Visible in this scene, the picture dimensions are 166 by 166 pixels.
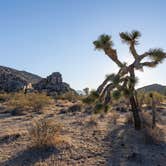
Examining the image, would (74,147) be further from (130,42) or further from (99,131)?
(130,42)

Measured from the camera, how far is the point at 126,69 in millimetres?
12648

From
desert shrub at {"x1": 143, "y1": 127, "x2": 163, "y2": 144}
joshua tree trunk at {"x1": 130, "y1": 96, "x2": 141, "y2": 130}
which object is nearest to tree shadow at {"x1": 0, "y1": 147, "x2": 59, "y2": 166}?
desert shrub at {"x1": 143, "y1": 127, "x2": 163, "y2": 144}

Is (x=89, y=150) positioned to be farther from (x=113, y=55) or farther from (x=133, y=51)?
(x=133, y=51)

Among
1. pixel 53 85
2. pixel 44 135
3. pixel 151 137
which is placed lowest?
pixel 151 137

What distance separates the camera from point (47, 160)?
8.19m

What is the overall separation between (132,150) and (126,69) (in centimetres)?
427

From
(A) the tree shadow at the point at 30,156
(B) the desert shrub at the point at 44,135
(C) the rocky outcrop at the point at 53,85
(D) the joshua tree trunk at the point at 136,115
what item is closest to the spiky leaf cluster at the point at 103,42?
(D) the joshua tree trunk at the point at 136,115

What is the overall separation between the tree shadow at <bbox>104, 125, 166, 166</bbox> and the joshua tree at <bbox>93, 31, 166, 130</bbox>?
1.34 meters

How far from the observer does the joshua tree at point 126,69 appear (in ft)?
39.2

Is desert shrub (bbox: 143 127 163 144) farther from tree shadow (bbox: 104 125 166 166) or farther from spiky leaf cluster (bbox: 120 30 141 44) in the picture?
spiky leaf cluster (bbox: 120 30 141 44)

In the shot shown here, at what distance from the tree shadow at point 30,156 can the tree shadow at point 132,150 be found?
1774 millimetres

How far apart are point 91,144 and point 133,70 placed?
4.20 metres

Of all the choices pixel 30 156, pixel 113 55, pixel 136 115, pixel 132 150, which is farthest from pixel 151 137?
pixel 30 156

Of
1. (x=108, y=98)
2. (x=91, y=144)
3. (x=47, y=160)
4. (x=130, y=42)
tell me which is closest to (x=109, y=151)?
(x=91, y=144)
